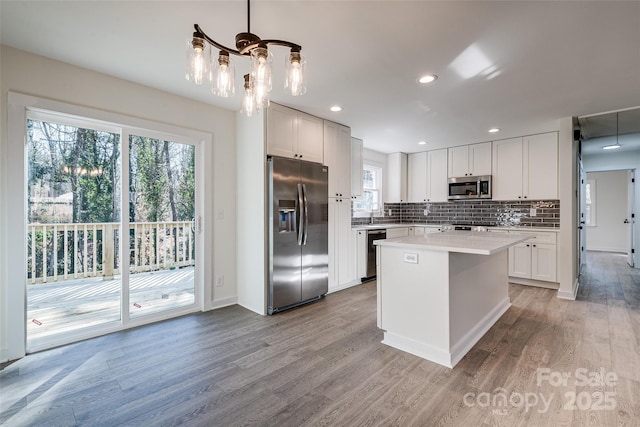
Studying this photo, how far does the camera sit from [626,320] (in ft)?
10.1

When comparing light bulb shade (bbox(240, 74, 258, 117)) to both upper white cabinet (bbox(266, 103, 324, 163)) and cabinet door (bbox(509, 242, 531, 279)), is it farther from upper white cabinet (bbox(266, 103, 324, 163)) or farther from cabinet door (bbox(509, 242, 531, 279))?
cabinet door (bbox(509, 242, 531, 279))

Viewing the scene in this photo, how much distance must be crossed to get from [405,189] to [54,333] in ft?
18.8

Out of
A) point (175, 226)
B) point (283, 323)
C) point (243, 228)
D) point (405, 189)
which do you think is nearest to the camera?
point (283, 323)

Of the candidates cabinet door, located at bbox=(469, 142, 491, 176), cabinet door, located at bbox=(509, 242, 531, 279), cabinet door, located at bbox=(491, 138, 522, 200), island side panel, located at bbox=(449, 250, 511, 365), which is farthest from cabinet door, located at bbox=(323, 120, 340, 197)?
cabinet door, located at bbox=(509, 242, 531, 279)

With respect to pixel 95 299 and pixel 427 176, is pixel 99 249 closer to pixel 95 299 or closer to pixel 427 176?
pixel 95 299

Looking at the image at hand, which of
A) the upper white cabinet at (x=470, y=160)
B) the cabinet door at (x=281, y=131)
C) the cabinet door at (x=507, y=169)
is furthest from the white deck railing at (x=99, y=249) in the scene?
the cabinet door at (x=507, y=169)

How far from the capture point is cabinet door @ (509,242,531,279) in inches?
177

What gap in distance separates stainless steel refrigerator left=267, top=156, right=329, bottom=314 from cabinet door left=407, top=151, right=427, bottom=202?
2.83 meters

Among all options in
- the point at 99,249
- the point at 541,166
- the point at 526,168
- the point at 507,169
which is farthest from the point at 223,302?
the point at 541,166

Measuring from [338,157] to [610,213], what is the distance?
8690mm

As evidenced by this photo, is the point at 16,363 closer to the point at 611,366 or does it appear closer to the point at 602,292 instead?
the point at 611,366

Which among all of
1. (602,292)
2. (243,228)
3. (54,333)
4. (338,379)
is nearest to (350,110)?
(243,228)

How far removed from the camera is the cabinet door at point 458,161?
5309 millimetres

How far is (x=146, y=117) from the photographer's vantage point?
3.00 meters
